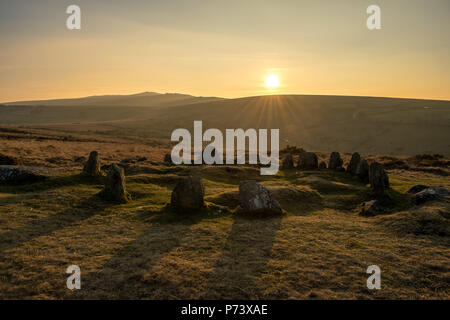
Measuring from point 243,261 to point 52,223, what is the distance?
836 cm

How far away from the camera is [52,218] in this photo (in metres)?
13.7

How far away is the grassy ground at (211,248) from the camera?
8.59 metres

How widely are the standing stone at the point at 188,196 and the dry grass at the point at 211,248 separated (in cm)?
71

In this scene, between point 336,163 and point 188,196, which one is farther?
point 336,163

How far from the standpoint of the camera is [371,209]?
16.4m

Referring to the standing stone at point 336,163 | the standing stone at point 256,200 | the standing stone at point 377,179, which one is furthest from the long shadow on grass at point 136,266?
the standing stone at point 336,163

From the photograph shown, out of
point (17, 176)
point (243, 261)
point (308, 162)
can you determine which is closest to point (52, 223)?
point (17, 176)

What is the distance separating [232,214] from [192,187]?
7.89ft

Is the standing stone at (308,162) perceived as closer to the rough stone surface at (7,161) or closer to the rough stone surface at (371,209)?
the rough stone surface at (371,209)

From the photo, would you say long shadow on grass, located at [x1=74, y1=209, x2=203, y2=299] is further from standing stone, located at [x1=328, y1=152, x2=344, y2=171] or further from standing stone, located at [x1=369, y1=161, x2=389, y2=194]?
standing stone, located at [x1=328, y1=152, x2=344, y2=171]

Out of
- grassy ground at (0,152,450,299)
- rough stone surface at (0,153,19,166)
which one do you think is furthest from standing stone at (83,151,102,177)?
rough stone surface at (0,153,19,166)

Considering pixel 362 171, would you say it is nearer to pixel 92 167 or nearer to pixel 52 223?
pixel 92 167
